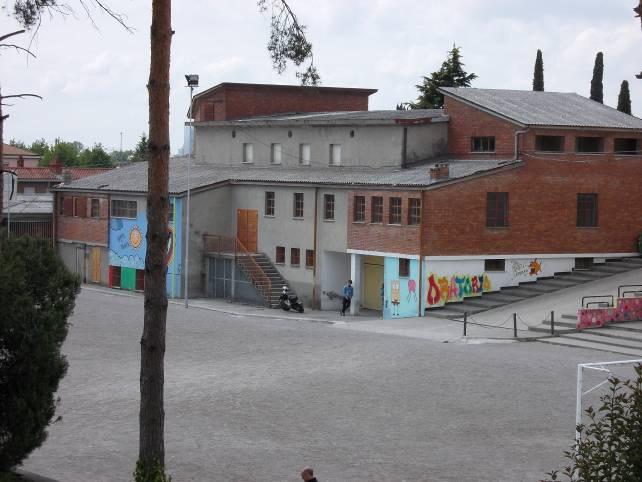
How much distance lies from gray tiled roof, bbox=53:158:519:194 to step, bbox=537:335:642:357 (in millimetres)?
8692

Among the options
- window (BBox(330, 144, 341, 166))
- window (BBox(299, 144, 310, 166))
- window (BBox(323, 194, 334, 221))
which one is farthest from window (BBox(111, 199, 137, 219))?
window (BBox(323, 194, 334, 221))

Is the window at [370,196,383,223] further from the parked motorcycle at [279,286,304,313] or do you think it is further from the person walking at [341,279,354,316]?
the parked motorcycle at [279,286,304,313]

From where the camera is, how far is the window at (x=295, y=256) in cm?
5044

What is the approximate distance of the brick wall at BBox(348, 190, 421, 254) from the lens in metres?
43.9

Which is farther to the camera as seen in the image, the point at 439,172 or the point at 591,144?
the point at 591,144

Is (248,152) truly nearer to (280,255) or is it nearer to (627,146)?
(280,255)

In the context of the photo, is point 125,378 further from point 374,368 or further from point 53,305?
point 53,305

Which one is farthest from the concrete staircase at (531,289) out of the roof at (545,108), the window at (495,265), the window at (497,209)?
the roof at (545,108)

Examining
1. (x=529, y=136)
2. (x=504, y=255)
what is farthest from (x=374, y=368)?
(x=529, y=136)

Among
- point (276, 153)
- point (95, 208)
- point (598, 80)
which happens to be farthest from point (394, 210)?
point (598, 80)

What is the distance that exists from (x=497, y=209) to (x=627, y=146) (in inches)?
295

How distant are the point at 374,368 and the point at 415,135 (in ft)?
61.7

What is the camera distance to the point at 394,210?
45.0 meters

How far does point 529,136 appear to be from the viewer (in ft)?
151
